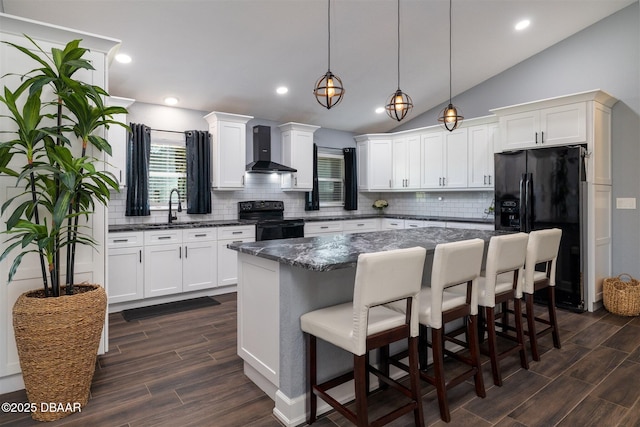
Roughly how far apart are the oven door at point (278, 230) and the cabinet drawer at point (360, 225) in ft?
3.29

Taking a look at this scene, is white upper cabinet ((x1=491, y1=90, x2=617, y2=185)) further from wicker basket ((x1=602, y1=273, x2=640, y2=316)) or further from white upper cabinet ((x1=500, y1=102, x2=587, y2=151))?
wicker basket ((x1=602, y1=273, x2=640, y2=316))

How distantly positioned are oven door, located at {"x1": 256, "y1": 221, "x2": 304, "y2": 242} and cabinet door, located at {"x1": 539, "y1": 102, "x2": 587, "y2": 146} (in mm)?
3355

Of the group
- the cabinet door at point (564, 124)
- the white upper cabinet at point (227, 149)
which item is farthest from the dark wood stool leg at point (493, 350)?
the white upper cabinet at point (227, 149)

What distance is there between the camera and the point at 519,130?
14.9 ft

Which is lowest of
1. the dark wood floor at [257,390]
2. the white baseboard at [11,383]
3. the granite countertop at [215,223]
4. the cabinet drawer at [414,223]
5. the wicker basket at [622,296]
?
the dark wood floor at [257,390]

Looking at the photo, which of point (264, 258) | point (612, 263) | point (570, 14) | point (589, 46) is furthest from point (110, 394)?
point (589, 46)

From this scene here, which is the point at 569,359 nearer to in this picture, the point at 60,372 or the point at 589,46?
the point at 60,372

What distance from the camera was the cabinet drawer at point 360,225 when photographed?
627cm

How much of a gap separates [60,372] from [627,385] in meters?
3.60

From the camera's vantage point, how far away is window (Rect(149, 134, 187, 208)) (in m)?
5.01

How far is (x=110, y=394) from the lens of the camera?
7.86ft

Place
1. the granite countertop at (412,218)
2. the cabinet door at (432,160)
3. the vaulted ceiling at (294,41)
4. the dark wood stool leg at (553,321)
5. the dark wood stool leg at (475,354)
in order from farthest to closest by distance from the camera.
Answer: the cabinet door at (432,160) < the granite countertop at (412,218) < the vaulted ceiling at (294,41) < the dark wood stool leg at (553,321) < the dark wood stool leg at (475,354)

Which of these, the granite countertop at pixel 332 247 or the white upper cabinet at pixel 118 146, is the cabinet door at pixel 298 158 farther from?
the granite countertop at pixel 332 247

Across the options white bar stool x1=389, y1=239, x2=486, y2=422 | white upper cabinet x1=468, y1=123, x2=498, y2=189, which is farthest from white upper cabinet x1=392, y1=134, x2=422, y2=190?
white bar stool x1=389, y1=239, x2=486, y2=422
